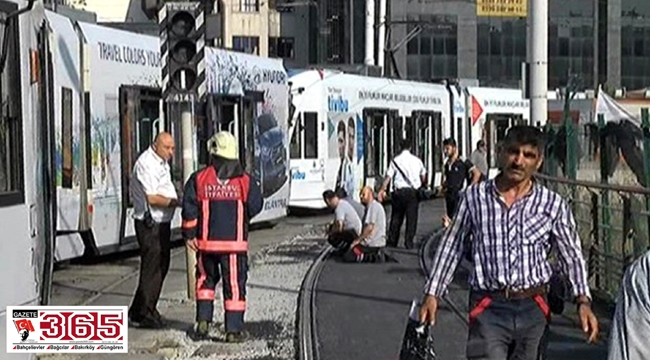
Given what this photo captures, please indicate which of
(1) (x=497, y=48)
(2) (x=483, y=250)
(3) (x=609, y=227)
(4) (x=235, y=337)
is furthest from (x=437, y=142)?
(1) (x=497, y=48)

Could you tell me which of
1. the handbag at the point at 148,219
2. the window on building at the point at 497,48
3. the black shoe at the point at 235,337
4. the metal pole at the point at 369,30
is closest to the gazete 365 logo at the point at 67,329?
the black shoe at the point at 235,337

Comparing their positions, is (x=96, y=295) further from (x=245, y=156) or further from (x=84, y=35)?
(x=245, y=156)

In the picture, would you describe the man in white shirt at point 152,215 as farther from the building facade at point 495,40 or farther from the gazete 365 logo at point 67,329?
the building facade at point 495,40

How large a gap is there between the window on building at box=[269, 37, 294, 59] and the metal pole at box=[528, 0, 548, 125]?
208 ft

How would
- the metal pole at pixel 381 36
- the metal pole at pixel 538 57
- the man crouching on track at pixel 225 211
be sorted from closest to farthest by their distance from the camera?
the man crouching on track at pixel 225 211 → the metal pole at pixel 538 57 → the metal pole at pixel 381 36

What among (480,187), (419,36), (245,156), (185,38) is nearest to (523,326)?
(480,187)

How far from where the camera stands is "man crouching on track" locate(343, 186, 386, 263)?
20.2 m

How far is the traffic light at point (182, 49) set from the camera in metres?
15.4

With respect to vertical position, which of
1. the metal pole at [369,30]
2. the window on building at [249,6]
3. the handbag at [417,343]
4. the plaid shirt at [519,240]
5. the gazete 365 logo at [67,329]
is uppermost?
the window on building at [249,6]

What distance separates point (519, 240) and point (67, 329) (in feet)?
7.83

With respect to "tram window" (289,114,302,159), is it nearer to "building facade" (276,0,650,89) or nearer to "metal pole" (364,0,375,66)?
"metal pole" (364,0,375,66)

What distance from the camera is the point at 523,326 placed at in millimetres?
7406

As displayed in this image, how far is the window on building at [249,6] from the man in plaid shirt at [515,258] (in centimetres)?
7285

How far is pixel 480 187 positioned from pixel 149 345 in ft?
19.0
